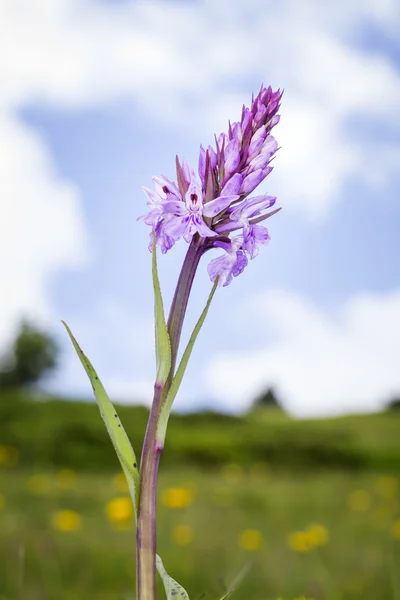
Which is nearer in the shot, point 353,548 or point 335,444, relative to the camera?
point 353,548

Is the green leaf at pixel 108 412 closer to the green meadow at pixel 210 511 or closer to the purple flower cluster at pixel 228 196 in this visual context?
the purple flower cluster at pixel 228 196

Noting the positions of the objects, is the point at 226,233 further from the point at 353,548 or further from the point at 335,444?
the point at 335,444

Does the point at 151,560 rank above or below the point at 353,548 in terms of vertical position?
above

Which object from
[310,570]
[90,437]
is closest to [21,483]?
[90,437]

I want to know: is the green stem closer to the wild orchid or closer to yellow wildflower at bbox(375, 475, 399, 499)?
the wild orchid

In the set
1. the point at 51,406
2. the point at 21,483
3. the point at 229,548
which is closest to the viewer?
the point at 229,548
